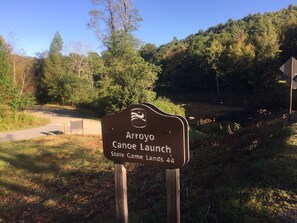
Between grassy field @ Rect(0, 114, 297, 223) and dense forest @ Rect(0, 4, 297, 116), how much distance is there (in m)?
13.0

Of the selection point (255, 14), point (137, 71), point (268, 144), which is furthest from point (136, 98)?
point (255, 14)

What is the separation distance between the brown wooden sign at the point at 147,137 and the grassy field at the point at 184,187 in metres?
1.44

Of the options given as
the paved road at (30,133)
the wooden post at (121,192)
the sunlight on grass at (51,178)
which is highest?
the wooden post at (121,192)

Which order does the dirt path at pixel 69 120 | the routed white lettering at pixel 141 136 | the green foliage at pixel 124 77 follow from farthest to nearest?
1. the green foliage at pixel 124 77
2. the dirt path at pixel 69 120
3. the routed white lettering at pixel 141 136

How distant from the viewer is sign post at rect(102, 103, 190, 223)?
299 cm

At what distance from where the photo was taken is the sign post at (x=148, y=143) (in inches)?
118

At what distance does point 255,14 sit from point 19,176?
80657mm

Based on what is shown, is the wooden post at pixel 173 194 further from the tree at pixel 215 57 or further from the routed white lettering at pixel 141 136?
the tree at pixel 215 57

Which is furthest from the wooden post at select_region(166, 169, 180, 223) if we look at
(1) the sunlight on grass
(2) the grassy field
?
(1) the sunlight on grass

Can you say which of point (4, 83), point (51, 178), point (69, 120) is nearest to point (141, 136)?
point (51, 178)

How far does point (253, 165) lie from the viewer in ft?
18.5

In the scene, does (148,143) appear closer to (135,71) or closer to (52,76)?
(135,71)

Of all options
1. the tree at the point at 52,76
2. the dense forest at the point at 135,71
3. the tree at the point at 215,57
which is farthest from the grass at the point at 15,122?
the tree at the point at 215,57

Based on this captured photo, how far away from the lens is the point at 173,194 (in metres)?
3.11
